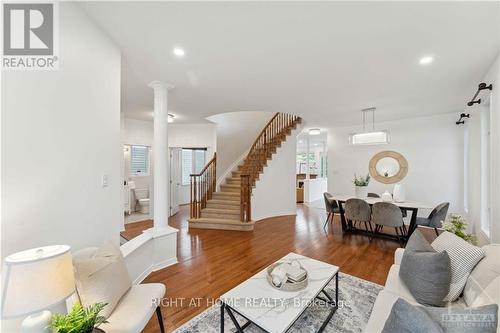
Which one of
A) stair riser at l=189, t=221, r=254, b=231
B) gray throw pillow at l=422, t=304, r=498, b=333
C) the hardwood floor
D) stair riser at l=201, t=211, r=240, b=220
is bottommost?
the hardwood floor

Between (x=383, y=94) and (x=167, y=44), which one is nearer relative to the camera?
(x=167, y=44)

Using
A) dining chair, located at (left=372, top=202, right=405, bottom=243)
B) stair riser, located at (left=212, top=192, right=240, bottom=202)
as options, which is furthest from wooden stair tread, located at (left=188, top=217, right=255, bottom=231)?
dining chair, located at (left=372, top=202, right=405, bottom=243)

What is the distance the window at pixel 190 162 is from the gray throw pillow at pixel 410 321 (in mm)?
6991

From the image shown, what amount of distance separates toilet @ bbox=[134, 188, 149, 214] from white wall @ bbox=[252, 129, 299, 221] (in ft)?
10.1

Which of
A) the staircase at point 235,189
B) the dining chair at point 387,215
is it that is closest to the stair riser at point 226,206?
the staircase at point 235,189

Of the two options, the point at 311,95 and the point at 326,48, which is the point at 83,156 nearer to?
the point at 326,48

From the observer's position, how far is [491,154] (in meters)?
2.51

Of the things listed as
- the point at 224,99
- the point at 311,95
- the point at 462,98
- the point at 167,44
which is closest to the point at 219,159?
the point at 224,99

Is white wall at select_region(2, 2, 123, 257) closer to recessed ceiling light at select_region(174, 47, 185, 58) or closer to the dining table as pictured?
recessed ceiling light at select_region(174, 47, 185, 58)

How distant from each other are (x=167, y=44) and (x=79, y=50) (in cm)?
76

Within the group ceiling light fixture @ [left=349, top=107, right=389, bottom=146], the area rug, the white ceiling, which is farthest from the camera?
ceiling light fixture @ [left=349, top=107, right=389, bottom=146]

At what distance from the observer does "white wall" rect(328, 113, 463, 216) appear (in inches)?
191

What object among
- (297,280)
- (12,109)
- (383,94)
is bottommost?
(297,280)

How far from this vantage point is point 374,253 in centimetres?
341
